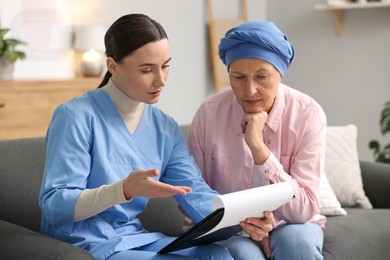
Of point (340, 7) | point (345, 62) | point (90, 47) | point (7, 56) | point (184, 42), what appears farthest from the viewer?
point (184, 42)

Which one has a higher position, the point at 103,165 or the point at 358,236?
the point at 103,165

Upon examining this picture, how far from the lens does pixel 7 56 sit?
4156mm

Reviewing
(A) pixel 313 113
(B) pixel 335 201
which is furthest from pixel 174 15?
(A) pixel 313 113

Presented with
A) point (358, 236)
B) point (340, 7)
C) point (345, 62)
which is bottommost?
point (358, 236)

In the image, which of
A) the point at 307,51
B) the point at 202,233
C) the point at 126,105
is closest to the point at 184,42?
the point at 307,51

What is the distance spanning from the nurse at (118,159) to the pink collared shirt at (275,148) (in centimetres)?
18

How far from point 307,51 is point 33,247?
13.3 feet

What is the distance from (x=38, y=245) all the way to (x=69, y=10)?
330 cm

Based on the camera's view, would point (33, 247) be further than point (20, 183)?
No

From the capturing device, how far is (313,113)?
7.30ft

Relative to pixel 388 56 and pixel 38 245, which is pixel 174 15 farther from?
pixel 38 245

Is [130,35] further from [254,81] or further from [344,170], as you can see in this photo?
[344,170]

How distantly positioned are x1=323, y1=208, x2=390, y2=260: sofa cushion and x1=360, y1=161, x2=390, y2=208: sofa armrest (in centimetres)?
19

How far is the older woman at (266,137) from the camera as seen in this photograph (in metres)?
2.09
